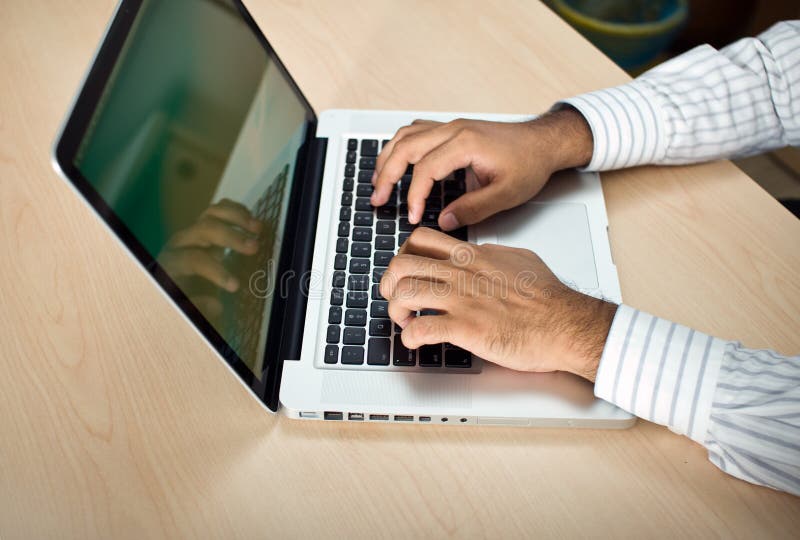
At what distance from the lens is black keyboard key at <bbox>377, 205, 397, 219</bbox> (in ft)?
2.33

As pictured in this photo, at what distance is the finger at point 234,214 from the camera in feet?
1.83

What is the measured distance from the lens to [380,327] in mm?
617

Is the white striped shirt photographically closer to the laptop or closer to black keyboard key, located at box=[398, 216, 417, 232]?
the laptop

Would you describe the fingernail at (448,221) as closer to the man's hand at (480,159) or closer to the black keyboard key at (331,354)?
the man's hand at (480,159)

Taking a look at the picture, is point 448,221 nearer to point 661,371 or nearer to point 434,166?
point 434,166

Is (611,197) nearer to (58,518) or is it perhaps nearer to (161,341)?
(161,341)

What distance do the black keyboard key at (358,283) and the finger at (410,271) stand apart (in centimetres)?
5

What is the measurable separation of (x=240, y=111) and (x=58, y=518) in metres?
0.43

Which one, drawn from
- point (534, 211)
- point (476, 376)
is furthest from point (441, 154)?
point (476, 376)

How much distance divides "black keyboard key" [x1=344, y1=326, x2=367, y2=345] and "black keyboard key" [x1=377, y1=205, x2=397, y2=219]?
161mm

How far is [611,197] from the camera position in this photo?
732mm

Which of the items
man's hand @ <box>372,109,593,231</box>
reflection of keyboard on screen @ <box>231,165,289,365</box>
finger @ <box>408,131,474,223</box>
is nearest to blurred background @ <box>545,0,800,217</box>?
man's hand @ <box>372,109,593,231</box>

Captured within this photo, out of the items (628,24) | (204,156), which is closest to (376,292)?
(204,156)

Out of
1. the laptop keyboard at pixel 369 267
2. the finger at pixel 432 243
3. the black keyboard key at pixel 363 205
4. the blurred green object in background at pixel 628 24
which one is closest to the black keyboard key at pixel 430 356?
the laptop keyboard at pixel 369 267
